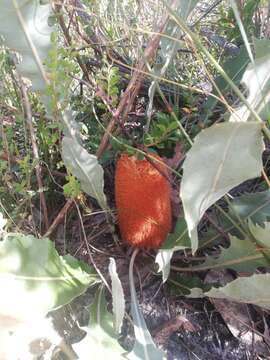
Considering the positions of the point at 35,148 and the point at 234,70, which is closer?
the point at 35,148

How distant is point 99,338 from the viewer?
713mm

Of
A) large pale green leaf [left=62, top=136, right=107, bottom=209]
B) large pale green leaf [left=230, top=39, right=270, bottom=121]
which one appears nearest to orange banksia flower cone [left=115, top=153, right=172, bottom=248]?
large pale green leaf [left=62, top=136, right=107, bottom=209]

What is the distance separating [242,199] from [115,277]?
31cm

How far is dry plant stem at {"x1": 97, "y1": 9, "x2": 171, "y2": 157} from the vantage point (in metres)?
0.80

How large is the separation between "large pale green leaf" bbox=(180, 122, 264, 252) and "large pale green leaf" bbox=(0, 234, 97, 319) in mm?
223

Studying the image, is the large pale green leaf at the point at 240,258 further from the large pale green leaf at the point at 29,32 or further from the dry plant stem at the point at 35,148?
the large pale green leaf at the point at 29,32

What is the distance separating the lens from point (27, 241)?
2.40ft

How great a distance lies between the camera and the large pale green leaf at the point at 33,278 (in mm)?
692

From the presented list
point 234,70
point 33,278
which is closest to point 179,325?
point 33,278

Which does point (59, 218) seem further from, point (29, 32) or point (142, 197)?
point (29, 32)

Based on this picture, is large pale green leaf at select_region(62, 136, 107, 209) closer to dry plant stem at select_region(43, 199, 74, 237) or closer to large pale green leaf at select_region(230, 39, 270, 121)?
dry plant stem at select_region(43, 199, 74, 237)

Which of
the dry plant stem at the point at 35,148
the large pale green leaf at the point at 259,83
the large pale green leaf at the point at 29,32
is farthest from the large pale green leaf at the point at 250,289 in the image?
the large pale green leaf at the point at 29,32

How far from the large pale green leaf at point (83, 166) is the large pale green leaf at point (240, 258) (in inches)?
8.7

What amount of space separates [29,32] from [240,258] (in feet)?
1.62
